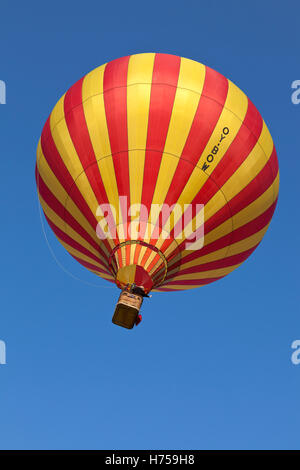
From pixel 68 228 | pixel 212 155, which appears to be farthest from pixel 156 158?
pixel 68 228

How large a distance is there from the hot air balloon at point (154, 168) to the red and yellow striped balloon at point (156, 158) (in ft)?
0.08

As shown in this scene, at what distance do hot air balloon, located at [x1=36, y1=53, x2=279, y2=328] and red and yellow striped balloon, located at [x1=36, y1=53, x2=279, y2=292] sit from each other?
0.02 m

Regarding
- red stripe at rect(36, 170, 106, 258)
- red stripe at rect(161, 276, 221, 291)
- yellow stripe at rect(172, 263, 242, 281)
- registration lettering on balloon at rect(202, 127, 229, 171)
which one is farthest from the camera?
red stripe at rect(161, 276, 221, 291)

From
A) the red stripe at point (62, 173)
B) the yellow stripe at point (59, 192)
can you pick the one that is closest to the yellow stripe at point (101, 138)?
the red stripe at point (62, 173)

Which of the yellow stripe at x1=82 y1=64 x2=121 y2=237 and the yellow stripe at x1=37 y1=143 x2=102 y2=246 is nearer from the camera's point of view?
the yellow stripe at x1=82 y1=64 x2=121 y2=237

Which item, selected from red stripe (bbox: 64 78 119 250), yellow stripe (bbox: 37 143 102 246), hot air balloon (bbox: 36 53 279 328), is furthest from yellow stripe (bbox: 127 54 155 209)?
yellow stripe (bbox: 37 143 102 246)

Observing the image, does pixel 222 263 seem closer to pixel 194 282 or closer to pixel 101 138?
pixel 194 282

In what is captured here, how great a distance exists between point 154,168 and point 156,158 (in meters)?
0.22

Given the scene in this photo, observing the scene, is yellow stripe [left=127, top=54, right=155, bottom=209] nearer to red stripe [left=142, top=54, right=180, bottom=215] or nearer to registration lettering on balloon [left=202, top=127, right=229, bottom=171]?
red stripe [left=142, top=54, right=180, bottom=215]

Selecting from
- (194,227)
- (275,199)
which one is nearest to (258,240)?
(275,199)

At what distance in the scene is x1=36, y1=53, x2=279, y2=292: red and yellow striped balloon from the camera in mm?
12570

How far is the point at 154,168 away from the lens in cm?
1256

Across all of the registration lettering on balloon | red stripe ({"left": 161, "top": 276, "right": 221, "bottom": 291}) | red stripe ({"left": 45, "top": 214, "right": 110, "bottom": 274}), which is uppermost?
the registration lettering on balloon

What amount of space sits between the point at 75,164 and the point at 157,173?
6.11ft
